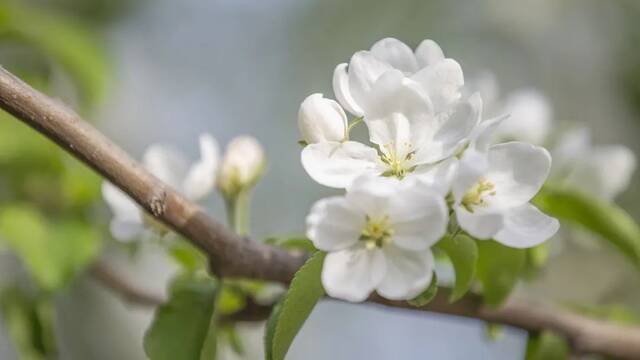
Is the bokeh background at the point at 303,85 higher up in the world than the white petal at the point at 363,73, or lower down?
higher up

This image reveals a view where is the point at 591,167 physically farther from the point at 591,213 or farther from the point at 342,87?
the point at 342,87

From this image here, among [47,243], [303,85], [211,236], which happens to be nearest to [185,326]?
[211,236]

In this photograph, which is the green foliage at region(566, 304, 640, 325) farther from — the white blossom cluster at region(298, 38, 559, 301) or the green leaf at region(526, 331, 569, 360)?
the white blossom cluster at region(298, 38, 559, 301)

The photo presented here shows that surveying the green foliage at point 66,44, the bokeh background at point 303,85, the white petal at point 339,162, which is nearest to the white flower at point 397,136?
the white petal at point 339,162

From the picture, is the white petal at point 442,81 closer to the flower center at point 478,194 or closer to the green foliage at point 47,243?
the flower center at point 478,194

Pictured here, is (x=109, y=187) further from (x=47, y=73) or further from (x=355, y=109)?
(x=47, y=73)

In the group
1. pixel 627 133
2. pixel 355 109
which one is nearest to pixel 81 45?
pixel 355 109
